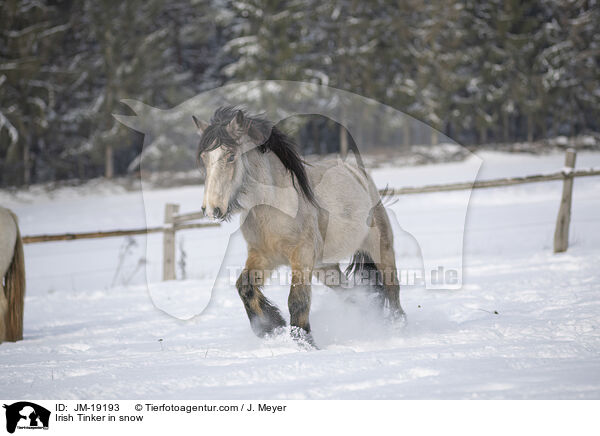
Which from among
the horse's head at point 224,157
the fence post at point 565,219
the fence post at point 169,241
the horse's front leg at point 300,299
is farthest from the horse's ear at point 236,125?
the fence post at point 565,219

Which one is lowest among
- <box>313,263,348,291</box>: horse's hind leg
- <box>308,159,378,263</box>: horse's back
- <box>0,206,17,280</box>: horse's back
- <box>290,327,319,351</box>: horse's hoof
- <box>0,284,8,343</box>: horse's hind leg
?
<box>0,284,8,343</box>: horse's hind leg

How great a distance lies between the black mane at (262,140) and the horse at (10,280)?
2.51 meters

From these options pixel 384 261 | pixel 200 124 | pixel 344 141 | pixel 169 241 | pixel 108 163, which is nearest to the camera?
pixel 200 124

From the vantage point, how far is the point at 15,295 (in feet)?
13.4

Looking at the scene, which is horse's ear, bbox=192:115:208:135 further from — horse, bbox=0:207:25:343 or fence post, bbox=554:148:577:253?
fence post, bbox=554:148:577:253

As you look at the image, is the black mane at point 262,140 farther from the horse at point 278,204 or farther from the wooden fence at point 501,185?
the wooden fence at point 501,185

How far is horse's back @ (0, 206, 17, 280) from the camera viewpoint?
4.13 meters

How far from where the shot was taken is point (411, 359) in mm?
2443

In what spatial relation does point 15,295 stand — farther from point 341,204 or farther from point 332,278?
point 341,204

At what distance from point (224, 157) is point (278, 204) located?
1.59 ft

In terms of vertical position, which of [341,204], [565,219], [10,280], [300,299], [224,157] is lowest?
[10,280]

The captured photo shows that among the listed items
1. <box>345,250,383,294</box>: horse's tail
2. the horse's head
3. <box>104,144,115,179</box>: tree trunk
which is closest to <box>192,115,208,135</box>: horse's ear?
the horse's head

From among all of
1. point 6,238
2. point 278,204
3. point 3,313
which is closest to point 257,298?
point 278,204
